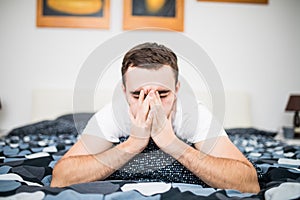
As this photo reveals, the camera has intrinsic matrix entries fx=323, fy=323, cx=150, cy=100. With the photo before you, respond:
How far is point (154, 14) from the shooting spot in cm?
319

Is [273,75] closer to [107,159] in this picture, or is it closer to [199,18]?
[199,18]

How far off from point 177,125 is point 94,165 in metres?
0.34

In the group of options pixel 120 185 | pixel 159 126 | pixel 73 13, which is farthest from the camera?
pixel 73 13

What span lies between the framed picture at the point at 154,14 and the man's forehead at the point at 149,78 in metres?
2.16

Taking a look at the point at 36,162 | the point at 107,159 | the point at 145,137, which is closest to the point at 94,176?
the point at 107,159

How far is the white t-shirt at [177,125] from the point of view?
3.69 ft

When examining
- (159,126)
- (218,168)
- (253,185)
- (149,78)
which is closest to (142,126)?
(159,126)

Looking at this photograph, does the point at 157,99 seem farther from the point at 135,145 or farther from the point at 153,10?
the point at 153,10

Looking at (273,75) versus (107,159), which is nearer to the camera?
(107,159)

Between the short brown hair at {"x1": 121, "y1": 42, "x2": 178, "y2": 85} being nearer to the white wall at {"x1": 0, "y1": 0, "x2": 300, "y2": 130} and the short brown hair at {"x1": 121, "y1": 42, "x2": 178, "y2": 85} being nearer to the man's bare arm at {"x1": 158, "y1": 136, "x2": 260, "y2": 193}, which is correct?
the man's bare arm at {"x1": 158, "y1": 136, "x2": 260, "y2": 193}

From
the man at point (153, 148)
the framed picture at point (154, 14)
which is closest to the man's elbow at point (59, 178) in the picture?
the man at point (153, 148)

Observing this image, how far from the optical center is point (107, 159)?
101 cm

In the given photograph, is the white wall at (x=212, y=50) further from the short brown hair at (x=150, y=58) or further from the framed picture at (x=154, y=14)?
the short brown hair at (x=150, y=58)

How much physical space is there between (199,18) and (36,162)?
2430 millimetres
